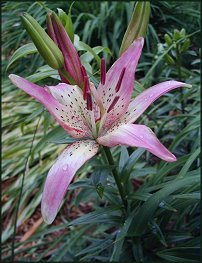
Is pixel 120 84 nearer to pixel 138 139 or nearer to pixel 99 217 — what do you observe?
pixel 138 139

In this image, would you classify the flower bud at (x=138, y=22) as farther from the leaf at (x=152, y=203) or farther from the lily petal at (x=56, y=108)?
the leaf at (x=152, y=203)

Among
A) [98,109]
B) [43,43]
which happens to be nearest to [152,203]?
[98,109]

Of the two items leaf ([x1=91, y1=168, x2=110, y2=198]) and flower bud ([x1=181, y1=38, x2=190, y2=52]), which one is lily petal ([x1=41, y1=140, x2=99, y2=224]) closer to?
leaf ([x1=91, y1=168, x2=110, y2=198])

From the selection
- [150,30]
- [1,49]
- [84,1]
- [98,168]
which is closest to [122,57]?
[98,168]

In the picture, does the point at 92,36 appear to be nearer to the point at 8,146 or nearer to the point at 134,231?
the point at 8,146

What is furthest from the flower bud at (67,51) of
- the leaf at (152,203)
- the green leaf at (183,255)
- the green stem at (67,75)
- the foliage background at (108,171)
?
the green leaf at (183,255)
